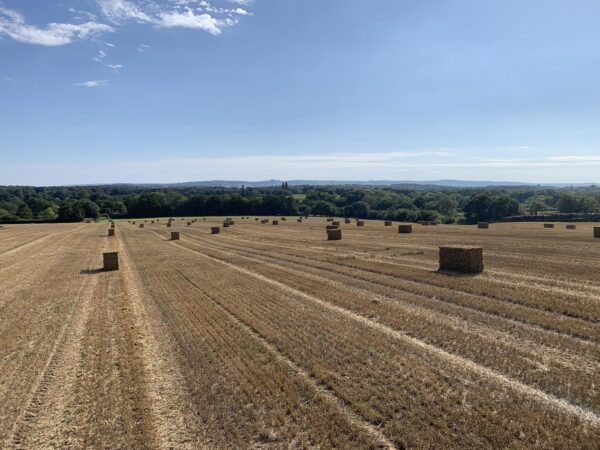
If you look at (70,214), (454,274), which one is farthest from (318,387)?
(70,214)

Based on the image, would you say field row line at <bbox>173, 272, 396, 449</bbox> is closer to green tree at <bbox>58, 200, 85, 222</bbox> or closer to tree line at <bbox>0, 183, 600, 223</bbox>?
green tree at <bbox>58, 200, 85, 222</bbox>

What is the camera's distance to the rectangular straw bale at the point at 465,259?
1808cm

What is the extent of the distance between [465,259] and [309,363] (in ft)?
37.8

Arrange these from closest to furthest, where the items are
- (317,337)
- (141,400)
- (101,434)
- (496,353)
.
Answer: (101,434) → (141,400) → (496,353) → (317,337)

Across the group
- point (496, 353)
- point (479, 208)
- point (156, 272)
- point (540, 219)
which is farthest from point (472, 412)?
point (479, 208)

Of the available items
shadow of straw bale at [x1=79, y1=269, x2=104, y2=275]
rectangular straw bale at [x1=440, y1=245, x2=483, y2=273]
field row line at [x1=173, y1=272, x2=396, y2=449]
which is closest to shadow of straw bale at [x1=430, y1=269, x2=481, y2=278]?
rectangular straw bale at [x1=440, y1=245, x2=483, y2=273]

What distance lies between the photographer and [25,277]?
20.7 m

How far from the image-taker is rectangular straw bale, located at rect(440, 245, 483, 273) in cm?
1808

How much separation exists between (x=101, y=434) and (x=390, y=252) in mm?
20771

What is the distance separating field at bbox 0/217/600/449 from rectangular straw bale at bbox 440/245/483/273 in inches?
41.3

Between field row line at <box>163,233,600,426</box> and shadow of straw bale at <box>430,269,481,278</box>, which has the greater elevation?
field row line at <box>163,233,600,426</box>

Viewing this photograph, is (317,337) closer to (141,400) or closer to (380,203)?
(141,400)

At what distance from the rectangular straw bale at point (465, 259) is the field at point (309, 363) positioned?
1050 mm

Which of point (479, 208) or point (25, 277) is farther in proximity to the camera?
point (479, 208)
